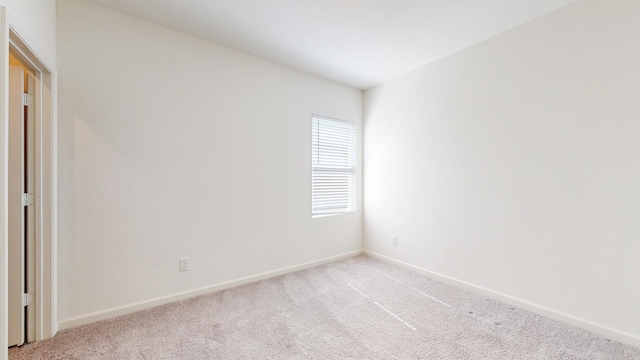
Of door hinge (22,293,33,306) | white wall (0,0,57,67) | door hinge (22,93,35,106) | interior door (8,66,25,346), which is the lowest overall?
door hinge (22,293,33,306)

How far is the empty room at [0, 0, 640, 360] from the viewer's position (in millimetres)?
1759

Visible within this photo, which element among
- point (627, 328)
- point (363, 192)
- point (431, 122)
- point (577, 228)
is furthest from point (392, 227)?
point (627, 328)

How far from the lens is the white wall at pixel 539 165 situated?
1.81 metres

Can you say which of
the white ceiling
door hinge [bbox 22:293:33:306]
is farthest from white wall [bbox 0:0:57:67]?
door hinge [bbox 22:293:33:306]

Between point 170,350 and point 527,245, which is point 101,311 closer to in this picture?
point 170,350

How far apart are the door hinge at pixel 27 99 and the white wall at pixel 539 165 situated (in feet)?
11.5

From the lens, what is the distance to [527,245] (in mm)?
2254

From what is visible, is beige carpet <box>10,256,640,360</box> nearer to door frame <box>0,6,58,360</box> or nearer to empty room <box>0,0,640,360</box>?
empty room <box>0,0,640,360</box>

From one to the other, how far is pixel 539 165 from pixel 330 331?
89.0 inches

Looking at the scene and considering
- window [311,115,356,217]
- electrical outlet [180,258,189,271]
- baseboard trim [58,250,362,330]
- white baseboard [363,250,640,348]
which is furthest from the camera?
window [311,115,356,217]

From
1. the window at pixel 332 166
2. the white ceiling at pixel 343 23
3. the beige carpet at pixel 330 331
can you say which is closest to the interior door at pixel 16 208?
the beige carpet at pixel 330 331

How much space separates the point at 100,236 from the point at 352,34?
2855mm

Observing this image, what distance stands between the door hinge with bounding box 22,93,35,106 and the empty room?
1 centimetres

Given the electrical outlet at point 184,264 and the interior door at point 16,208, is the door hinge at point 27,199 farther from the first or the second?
the electrical outlet at point 184,264
